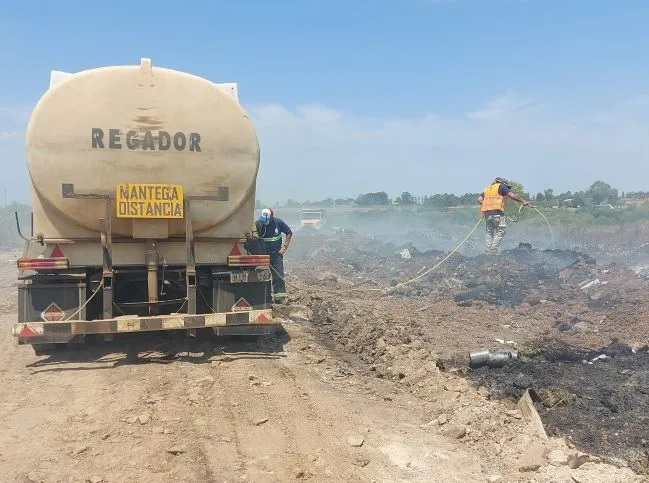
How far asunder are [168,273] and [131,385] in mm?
1587

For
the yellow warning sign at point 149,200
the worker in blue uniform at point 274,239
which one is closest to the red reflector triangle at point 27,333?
the yellow warning sign at point 149,200

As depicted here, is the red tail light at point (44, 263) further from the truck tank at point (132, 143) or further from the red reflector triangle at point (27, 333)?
the red reflector triangle at point (27, 333)

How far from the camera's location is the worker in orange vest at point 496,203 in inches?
491

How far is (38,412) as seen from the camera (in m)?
4.73

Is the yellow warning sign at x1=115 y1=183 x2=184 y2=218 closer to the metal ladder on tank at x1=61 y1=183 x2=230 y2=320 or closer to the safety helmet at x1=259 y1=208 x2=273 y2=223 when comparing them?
the metal ladder on tank at x1=61 y1=183 x2=230 y2=320

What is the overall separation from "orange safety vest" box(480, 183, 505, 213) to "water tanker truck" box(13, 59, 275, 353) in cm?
773

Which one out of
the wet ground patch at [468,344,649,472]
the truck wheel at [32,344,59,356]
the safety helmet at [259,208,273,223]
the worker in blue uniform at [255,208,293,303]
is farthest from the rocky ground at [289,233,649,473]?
the truck wheel at [32,344,59,356]

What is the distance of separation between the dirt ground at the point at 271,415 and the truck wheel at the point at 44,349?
9 centimetres

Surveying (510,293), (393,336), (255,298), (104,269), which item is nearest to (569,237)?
(510,293)

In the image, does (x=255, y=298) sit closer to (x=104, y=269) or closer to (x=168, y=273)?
Answer: (x=168, y=273)

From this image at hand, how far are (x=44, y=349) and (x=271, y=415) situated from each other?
139 inches

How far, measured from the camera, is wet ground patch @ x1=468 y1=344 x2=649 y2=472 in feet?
13.9

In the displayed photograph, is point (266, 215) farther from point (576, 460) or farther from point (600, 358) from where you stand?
point (576, 460)

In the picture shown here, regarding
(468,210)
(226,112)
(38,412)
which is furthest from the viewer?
(468,210)
